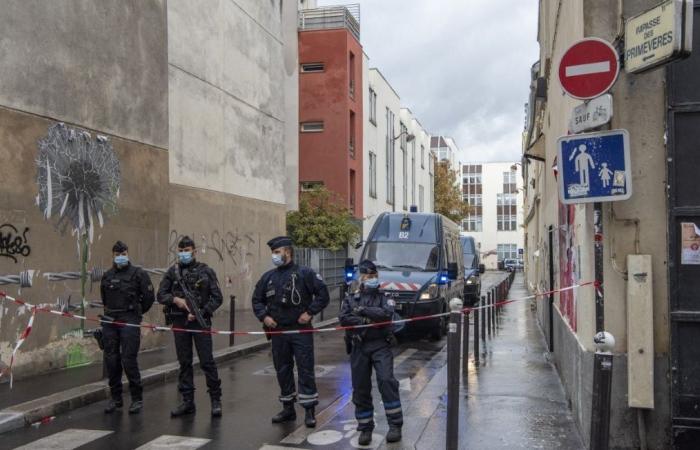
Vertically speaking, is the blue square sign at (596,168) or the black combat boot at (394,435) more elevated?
the blue square sign at (596,168)

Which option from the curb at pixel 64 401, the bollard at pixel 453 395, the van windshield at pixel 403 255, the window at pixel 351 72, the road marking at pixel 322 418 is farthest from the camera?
the window at pixel 351 72

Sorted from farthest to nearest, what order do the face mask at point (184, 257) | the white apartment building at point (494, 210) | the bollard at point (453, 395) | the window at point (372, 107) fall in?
the white apartment building at point (494, 210)
the window at point (372, 107)
the face mask at point (184, 257)
the bollard at point (453, 395)

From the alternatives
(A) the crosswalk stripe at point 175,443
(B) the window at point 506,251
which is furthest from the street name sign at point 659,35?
(B) the window at point 506,251

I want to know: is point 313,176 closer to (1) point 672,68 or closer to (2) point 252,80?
(2) point 252,80

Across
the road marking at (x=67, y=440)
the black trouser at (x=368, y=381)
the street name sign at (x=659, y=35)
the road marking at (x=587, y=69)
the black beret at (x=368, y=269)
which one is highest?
Result: the street name sign at (x=659, y=35)

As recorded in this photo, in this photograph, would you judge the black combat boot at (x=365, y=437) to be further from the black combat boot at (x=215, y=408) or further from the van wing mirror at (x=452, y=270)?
the van wing mirror at (x=452, y=270)

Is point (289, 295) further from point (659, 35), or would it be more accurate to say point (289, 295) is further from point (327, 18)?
point (327, 18)

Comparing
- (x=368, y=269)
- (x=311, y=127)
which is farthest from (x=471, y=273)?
(x=368, y=269)

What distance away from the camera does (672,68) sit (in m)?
6.00

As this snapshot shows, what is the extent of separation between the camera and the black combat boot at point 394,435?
6602mm

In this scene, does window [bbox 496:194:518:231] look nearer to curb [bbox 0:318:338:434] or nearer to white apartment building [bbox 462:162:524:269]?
white apartment building [bbox 462:162:524:269]

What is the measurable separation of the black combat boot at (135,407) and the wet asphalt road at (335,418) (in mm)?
101

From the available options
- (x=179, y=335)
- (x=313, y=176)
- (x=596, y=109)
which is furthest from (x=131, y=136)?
(x=313, y=176)

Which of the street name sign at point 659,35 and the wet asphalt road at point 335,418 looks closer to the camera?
the street name sign at point 659,35
